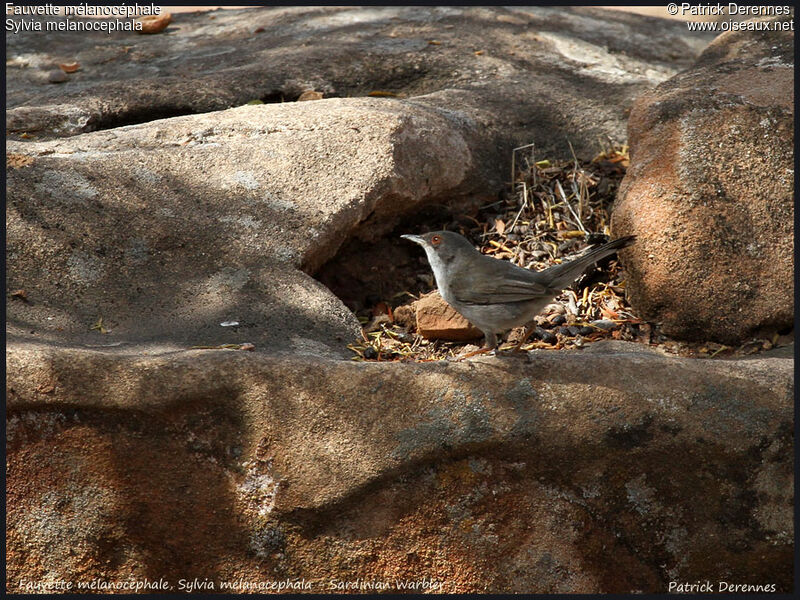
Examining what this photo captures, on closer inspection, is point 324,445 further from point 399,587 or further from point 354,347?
point 354,347

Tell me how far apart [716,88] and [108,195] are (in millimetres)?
4134

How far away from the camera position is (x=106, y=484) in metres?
4.04

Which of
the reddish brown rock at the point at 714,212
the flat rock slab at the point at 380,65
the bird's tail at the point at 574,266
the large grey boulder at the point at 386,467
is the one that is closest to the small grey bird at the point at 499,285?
the bird's tail at the point at 574,266

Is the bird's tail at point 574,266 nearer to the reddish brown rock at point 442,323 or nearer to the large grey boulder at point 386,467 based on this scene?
the large grey boulder at point 386,467

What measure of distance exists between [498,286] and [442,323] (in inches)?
38.4

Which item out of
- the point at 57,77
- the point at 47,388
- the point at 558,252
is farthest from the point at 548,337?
the point at 57,77

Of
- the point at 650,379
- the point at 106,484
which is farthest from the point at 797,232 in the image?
the point at 106,484

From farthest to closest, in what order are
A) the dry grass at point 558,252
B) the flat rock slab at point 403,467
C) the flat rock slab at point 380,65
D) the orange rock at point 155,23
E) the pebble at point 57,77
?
the orange rock at point 155,23
the pebble at point 57,77
the flat rock slab at point 380,65
the dry grass at point 558,252
the flat rock slab at point 403,467

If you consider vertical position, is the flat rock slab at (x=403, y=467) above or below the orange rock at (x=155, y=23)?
below

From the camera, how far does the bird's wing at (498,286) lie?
4719 millimetres

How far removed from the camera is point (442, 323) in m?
5.68

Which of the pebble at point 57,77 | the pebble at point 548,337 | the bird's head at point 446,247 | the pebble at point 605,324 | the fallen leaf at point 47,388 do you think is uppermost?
the pebble at point 57,77

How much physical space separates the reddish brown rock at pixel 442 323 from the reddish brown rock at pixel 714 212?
3.69 feet

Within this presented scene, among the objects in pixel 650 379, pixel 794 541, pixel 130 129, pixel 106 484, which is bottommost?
pixel 794 541
